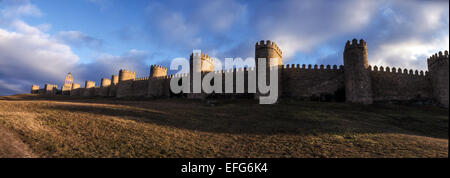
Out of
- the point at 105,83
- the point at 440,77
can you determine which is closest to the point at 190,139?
the point at 440,77

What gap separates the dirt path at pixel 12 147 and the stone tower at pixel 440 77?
124 feet

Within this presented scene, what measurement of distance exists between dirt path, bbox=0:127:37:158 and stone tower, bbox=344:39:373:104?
2979 centimetres

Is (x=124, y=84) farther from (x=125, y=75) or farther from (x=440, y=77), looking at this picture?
(x=440, y=77)

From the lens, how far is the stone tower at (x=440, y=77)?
25.3m

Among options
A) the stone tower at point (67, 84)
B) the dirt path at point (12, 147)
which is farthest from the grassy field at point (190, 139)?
the stone tower at point (67, 84)

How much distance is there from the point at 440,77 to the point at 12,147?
39.5m

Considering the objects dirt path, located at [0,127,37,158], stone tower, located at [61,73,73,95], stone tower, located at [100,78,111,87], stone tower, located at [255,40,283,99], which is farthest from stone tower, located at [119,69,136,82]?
dirt path, located at [0,127,37,158]

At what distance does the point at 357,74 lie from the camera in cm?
2655

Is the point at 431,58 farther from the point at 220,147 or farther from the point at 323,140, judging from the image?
the point at 220,147

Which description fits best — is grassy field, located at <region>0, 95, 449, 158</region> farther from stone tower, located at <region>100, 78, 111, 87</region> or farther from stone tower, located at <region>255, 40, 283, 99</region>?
stone tower, located at <region>100, 78, 111, 87</region>

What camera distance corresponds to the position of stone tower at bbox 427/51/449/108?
2529 centimetres

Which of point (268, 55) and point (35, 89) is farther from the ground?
point (268, 55)

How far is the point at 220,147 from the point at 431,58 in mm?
34427
